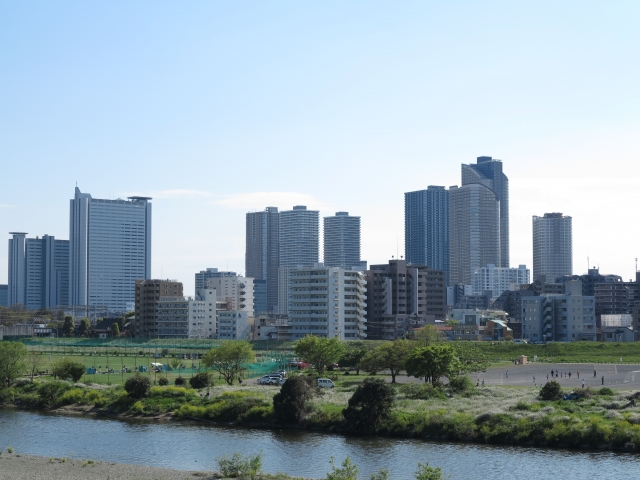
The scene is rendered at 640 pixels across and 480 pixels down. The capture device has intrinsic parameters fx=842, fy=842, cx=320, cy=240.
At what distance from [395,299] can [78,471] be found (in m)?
108

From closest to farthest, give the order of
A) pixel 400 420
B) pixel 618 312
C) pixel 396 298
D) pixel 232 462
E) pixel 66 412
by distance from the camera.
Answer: pixel 232 462, pixel 400 420, pixel 66 412, pixel 396 298, pixel 618 312

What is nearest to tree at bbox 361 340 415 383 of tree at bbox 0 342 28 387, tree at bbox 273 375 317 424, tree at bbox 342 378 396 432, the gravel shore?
tree at bbox 273 375 317 424

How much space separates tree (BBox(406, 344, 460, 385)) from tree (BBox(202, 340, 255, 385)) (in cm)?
1371

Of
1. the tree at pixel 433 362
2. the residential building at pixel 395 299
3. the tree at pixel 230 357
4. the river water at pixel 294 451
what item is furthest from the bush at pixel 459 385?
the residential building at pixel 395 299

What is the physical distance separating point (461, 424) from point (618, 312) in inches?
5759

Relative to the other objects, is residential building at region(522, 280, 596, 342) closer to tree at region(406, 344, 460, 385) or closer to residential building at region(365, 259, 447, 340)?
residential building at region(365, 259, 447, 340)

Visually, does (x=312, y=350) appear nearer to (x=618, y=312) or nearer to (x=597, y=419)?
(x=597, y=419)

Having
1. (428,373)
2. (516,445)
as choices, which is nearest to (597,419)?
(516,445)

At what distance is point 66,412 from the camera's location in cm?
5531

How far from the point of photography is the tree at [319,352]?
238ft

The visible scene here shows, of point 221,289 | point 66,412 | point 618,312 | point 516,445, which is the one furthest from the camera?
point 221,289

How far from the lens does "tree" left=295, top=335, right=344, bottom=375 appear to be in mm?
72438

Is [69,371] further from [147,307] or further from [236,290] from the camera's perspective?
[236,290]

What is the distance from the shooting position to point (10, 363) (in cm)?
6269
